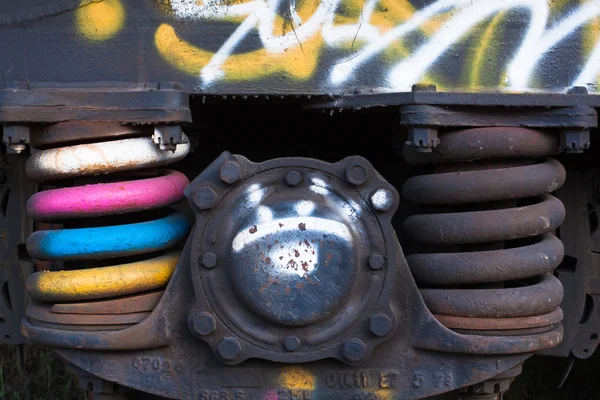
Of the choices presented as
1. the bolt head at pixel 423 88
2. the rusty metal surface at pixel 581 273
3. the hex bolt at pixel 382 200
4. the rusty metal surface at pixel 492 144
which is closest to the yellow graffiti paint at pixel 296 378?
the hex bolt at pixel 382 200

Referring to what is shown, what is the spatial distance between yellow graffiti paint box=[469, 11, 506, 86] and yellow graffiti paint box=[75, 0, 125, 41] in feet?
2.79

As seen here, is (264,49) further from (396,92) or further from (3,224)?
(3,224)

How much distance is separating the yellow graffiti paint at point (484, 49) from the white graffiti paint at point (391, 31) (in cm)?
2

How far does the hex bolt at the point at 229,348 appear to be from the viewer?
2086 mm

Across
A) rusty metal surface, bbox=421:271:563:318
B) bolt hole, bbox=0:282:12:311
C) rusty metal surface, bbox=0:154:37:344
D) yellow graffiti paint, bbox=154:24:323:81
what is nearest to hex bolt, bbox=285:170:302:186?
yellow graffiti paint, bbox=154:24:323:81

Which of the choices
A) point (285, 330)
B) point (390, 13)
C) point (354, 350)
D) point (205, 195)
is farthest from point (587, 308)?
point (205, 195)

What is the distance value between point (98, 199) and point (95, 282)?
0.21 metres

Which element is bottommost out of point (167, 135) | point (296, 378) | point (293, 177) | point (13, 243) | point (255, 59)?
point (296, 378)

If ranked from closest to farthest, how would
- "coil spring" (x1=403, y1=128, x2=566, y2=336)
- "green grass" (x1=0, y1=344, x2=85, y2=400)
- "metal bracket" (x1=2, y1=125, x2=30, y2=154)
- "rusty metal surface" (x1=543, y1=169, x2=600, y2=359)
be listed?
1. "metal bracket" (x1=2, y1=125, x2=30, y2=154)
2. "coil spring" (x1=403, y1=128, x2=566, y2=336)
3. "rusty metal surface" (x1=543, y1=169, x2=600, y2=359)
4. "green grass" (x1=0, y1=344, x2=85, y2=400)

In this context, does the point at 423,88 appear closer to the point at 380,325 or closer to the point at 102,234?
the point at 380,325

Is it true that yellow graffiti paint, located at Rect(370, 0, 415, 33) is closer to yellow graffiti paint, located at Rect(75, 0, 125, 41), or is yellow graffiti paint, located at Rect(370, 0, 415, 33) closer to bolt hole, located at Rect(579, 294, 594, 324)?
yellow graffiti paint, located at Rect(75, 0, 125, 41)

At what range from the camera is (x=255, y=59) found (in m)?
2.07

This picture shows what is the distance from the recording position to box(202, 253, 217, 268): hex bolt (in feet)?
6.86

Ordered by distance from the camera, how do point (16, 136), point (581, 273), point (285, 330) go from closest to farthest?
point (16, 136) < point (285, 330) < point (581, 273)
